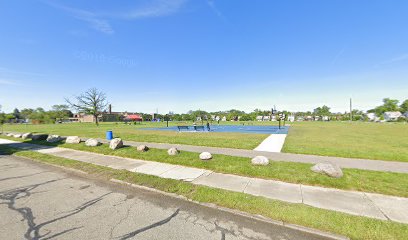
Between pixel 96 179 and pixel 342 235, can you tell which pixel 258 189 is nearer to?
pixel 342 235

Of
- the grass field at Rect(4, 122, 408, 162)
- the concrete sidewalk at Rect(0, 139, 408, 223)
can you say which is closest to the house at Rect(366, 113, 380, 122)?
the grass field at Rect(4, 122, 408, 162)

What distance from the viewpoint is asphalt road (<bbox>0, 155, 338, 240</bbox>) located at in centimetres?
335

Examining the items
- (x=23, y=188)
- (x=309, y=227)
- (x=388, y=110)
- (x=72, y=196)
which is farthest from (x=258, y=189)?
(x=388, y=110)

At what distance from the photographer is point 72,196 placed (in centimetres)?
503

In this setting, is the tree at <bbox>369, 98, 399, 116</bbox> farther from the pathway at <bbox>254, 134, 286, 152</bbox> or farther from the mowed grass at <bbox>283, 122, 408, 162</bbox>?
the pathway at <bbox>254, 134, 286, 152</bbox>

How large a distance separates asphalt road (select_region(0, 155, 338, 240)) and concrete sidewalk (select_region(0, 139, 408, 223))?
1.33 m

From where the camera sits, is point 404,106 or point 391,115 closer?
point 391,115

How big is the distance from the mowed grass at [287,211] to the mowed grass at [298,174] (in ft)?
6.02

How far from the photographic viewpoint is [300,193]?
5012mm

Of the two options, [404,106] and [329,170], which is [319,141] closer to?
[329,170]

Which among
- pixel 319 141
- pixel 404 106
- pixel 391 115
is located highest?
pixel 404 106

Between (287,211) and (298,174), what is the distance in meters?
2.74

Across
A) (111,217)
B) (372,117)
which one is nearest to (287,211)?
(111,217)

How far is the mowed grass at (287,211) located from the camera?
329 centimetres
